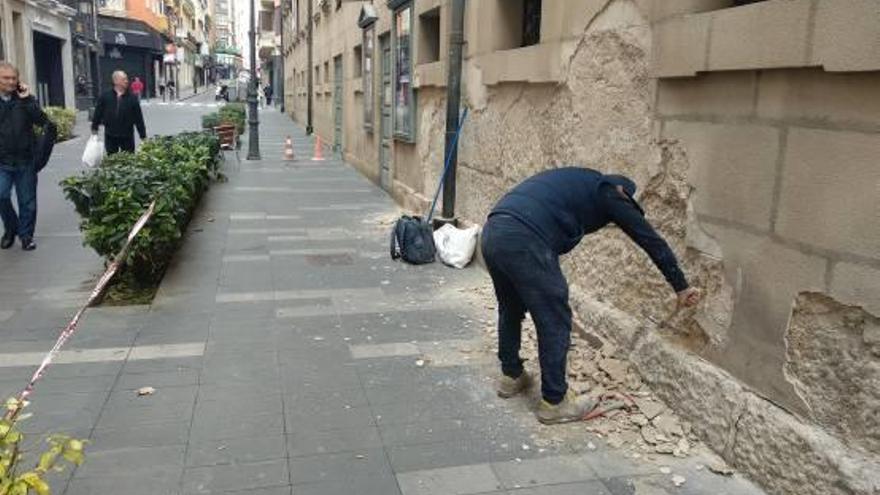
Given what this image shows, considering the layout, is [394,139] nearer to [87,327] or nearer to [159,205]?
[159,205]

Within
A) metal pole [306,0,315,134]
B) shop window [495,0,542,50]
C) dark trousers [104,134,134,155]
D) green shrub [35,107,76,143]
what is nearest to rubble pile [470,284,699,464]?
shop window [495,0,542,50]

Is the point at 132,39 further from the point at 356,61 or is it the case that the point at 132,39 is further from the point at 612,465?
the point at 612,465

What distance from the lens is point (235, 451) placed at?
3430mm

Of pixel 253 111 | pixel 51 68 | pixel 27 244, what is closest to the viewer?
pixel 27 244

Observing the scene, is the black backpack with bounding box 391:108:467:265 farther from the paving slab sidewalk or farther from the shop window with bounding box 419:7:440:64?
the shop window with bounding box 419:7:440:64

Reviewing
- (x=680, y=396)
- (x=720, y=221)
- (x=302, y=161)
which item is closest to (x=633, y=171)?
(x=720, y=221)

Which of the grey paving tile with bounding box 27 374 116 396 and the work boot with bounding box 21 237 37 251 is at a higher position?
the work boot with bounding box 21 237 37 251

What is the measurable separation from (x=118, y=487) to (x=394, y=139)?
26.9ft

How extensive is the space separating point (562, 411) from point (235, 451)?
1.61 metres

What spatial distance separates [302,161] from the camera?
1723 cm

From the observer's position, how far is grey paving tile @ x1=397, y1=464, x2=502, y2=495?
3148mm

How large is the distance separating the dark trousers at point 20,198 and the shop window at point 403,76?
446 centimetres

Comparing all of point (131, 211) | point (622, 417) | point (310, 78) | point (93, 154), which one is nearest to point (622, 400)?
point (622, 417)

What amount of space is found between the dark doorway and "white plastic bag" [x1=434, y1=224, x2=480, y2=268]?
25.4 meters
